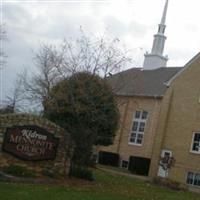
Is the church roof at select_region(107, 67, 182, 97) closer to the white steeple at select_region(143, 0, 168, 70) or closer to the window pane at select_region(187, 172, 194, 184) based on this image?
the white steeple at select_region(143, 0, 168, 70)

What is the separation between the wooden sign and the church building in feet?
37.0

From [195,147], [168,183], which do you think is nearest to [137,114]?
[195,147]

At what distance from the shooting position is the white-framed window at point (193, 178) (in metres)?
36.6

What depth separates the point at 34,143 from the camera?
2108 cm

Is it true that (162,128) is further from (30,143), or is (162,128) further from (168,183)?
(30,143)

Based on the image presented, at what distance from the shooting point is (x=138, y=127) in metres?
45.8

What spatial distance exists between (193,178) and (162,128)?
14.8 feet

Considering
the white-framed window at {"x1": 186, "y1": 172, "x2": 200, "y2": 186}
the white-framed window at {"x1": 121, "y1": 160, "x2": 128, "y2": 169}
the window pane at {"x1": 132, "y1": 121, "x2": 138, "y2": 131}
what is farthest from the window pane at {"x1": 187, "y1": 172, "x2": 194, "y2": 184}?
the window pane at {"x1": 132, "y1": 121, "x2": 138, "y2": 131}

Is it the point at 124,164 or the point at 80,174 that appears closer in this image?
the point at 80,174

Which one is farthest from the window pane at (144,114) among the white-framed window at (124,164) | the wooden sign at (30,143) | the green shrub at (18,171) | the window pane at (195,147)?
the green shrub at (18,171)

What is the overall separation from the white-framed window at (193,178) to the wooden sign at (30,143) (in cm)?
1706

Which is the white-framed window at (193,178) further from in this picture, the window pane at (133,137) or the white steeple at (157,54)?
the white steeple at (157,54)

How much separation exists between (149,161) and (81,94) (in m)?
18.5

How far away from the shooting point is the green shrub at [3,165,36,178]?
19578 mm
